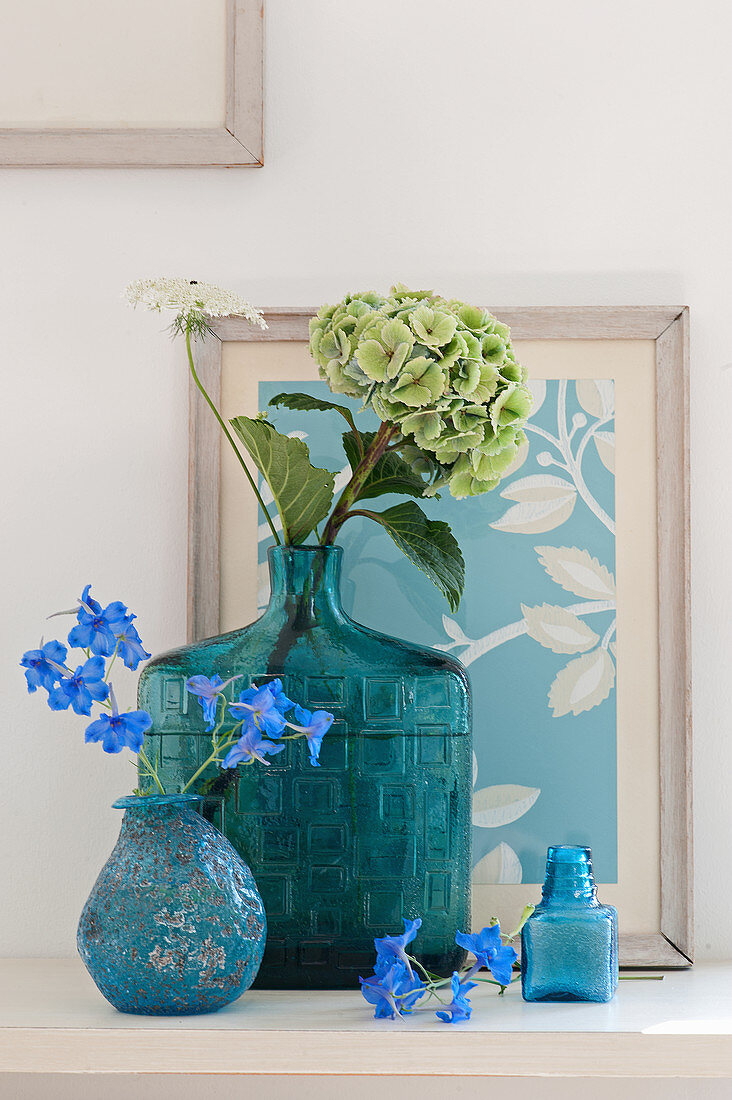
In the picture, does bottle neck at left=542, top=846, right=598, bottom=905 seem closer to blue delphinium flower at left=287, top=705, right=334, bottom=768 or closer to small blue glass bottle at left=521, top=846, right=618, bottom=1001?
small blue glass bottle at left=521, top=846, right=618, bottom=1001

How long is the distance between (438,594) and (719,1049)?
0.36 metres

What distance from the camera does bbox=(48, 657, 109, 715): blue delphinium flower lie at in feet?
1.89

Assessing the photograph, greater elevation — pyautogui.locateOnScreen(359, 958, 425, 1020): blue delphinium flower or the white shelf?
pyautogui.locateOnScreen(359, 958, 425, 1020): blue delphinium flower

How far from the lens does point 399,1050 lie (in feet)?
1.70

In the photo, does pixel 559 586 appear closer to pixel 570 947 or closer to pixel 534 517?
pixel 534 517

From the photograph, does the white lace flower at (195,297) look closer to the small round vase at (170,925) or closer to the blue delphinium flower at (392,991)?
the small round vase at (170,925)

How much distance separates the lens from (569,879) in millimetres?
614

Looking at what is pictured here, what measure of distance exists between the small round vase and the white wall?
0.79 feet

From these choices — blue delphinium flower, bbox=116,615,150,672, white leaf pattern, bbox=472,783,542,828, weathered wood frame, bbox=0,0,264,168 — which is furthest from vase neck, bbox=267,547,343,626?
weathered wood frame, bbox=0,0,264,168

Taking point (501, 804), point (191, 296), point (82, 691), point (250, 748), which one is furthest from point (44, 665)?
point (501, 804)

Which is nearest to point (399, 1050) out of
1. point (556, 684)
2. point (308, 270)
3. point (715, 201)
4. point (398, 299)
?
point (556, 684)

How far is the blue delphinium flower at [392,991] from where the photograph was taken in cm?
56

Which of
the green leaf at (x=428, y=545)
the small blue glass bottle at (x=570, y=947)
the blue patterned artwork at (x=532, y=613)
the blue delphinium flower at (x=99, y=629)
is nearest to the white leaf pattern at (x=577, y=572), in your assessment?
the blue patterned artwork at (x=532, y=613)

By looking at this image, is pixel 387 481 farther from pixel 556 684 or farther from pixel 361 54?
pixel 361 54
